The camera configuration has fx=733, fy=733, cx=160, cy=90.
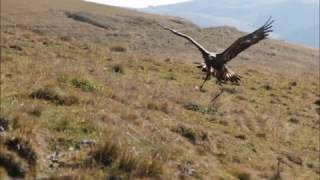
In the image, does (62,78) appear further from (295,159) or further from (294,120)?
(294,120)

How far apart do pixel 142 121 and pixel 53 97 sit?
77.4 inches

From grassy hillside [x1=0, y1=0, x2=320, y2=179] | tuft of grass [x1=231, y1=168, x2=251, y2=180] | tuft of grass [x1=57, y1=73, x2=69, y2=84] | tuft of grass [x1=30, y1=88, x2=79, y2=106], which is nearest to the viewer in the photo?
grassy hillside [x1=0, y1=0, x2=320, y2=179]

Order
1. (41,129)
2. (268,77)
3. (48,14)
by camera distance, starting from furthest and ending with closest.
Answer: (48,14), (268,77), (41,129)

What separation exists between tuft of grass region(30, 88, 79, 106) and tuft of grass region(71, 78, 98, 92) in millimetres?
1851

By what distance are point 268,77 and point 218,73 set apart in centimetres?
2009

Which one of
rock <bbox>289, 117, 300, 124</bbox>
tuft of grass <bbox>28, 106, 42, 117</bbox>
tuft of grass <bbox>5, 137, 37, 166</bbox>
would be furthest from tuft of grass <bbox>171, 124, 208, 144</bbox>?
rock <bbox>289, 117, 300, 124</bbox>

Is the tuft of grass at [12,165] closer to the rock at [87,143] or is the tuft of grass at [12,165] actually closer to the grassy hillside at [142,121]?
the grassy hillside at [142,121]

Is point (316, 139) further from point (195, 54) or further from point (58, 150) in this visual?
point (195, 54)

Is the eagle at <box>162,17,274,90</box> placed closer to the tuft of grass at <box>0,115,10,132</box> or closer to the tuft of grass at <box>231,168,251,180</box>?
the tuft of grass at <box>231,168,251,180</box>

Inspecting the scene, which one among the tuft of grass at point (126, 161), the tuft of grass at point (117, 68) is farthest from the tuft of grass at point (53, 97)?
the tuft of grass at point (117, 68)

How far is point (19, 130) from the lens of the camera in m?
12.0

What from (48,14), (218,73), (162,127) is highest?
(218,73)

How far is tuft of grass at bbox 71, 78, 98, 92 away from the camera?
17625 millimetres

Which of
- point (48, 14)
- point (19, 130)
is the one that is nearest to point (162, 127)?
point (19, 130)
